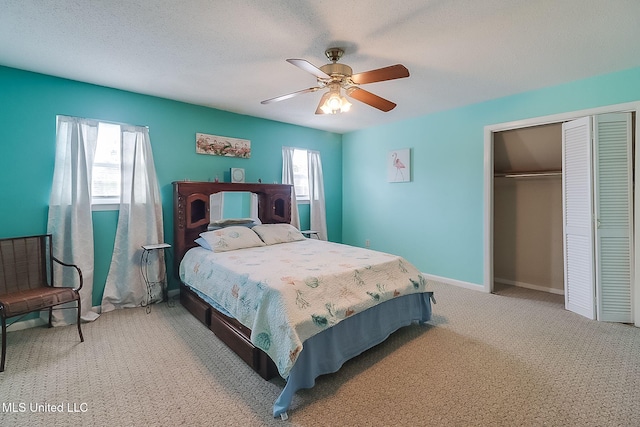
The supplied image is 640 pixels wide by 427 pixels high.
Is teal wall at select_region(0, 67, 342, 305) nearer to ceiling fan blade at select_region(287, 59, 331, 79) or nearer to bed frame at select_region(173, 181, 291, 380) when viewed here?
bed frame at select_region(173, 181, 291, 380)

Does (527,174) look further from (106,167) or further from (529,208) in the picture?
(106,167)

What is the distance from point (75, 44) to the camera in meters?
2.39

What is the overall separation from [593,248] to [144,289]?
502cm

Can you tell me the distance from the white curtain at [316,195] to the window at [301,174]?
84mm

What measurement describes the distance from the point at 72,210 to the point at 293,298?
270cm

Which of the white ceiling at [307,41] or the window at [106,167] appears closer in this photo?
the white ceiling at [307,41]

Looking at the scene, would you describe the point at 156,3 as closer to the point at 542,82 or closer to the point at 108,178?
the point at 108,178

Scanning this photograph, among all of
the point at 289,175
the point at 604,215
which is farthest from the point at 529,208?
the point at 289,175

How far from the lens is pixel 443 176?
433 centimetres

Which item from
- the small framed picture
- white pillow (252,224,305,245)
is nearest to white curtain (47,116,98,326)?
the small framed picture

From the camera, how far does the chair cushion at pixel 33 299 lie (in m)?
2.27

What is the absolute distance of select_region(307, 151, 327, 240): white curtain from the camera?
5.25m

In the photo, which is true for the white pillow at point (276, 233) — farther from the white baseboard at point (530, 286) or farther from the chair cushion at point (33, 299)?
the white baseboard at point (530, 286)

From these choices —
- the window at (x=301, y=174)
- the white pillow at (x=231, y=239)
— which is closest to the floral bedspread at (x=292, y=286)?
the white pillow at (x=231, y=239)
